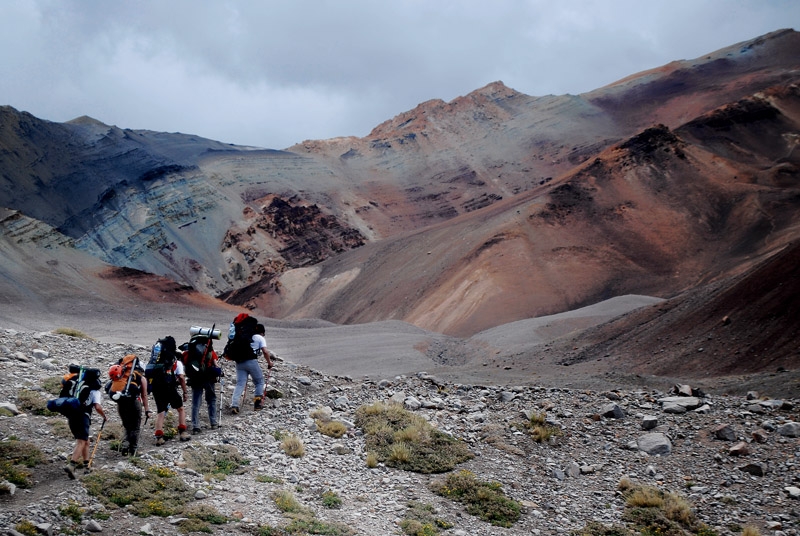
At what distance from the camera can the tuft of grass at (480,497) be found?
901 centimetres

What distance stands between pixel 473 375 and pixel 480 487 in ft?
37.1

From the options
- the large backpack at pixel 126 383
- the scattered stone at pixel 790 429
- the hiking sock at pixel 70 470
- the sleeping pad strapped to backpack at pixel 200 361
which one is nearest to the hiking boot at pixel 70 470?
the hiking sock at pixel 70 470

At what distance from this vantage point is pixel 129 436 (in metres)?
9.26

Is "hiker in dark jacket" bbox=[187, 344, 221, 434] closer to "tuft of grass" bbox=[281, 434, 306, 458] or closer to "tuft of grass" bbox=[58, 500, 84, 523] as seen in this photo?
"tuft of grass" bbox=[281, 434, 306, 458]

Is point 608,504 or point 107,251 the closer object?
point 608,504

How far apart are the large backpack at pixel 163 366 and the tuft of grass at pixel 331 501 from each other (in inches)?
120

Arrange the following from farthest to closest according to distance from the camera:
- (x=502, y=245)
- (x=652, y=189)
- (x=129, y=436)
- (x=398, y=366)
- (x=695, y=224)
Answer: (x=652, y=189)
(x=695, y=224)
(x=502, y=245)
(x=398, y=366)
(x=129, y=436)

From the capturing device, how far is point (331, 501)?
875cm

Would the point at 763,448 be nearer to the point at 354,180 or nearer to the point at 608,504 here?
the point at 608,504

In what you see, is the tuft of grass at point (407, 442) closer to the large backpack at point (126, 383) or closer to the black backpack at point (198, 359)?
the black backpack at point (198, 359)

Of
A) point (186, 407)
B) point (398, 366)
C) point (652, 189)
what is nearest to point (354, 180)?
point (652, 189)

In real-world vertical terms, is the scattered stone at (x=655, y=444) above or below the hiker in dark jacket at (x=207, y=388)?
below

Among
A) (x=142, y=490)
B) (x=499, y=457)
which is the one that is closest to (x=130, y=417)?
(x=142, y=490)

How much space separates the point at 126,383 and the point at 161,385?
2.86 ft
